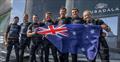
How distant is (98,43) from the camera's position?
412 inches

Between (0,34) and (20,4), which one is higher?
(20,4)

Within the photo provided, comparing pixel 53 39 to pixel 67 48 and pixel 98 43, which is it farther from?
pixel 98 43

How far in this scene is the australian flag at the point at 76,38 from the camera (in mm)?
10578

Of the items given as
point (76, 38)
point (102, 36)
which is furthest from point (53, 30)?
point (102, 36)

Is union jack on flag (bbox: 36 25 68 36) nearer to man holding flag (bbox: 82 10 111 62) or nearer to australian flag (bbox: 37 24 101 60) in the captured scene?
australian flag (bbox: 37 24 101 60)

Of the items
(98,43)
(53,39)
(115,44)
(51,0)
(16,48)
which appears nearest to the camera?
(98,43)

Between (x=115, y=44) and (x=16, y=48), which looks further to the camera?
(x=115, y=44)

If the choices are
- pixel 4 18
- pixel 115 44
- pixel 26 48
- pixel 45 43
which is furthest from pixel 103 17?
pixel 4 18

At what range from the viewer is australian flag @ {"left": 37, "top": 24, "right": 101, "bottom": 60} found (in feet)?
34.7

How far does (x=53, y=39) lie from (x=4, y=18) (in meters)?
9.18

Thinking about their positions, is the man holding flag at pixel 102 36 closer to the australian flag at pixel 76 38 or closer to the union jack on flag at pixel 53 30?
the australian flag at pixel 76 38

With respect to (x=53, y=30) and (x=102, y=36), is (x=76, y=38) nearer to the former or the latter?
(x=102, y=36)

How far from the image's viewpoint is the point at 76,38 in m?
10.9

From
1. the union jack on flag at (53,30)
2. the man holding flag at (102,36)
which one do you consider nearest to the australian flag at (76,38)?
A: the union jack on flag at (53,30)
